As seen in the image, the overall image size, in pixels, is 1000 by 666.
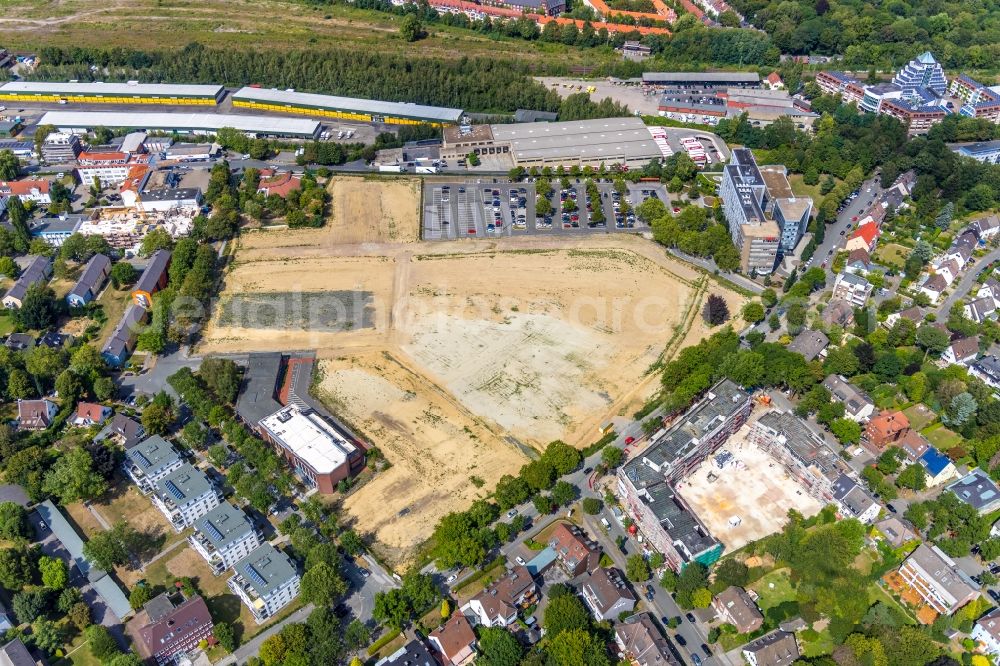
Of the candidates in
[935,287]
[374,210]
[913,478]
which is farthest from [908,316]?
[374,210]

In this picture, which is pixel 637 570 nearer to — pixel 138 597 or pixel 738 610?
pixel 738 610

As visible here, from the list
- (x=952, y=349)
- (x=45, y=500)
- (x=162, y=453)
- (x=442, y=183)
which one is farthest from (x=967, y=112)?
(x=45, y=500)

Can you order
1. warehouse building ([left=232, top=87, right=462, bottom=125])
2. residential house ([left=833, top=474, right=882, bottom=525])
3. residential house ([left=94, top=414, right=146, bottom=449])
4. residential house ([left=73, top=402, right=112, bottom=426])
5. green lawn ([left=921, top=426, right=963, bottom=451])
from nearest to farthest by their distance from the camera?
residential house ([left=833, top=474, right=882, bottom=525]) < residential house ([left=94, top=414, right=146, bottom=449]) < green lawn ([left=921, top=426, right=963, bottom=451]) < residential house ([left=73, top=402, right=112, bottom=426]) < warehouse building ([left=232, top=87, right=462, bottom=125])

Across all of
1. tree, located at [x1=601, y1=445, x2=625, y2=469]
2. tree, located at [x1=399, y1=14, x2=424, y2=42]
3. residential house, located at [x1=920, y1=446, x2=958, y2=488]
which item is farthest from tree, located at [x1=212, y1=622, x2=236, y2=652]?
tree, located at [x1=399, y1=14, x2=424, y2=42]

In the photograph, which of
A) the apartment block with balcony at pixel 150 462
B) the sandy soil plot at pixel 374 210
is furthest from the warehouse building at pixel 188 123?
the apartment block with balcony at pixel 150 462

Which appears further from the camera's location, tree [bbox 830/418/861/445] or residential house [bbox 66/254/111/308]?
residential house [bbox 66/254/111/308]

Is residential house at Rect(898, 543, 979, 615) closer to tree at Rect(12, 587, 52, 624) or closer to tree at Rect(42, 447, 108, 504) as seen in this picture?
tree at Rect(12, 587, 52, 624)

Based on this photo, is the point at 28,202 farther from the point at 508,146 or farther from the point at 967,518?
the point at 967,518
